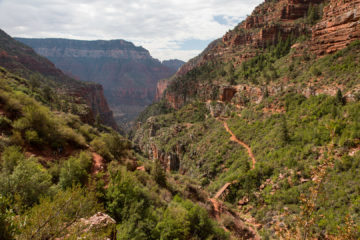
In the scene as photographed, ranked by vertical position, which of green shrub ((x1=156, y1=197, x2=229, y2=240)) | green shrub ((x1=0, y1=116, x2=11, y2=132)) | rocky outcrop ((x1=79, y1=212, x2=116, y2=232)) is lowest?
green shrub ((x1=156, y1=197, x2=229, y2=240))

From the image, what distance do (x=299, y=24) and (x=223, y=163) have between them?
51.5 m

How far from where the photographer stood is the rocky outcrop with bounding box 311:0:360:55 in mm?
29486

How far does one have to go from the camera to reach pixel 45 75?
8669 centimetres

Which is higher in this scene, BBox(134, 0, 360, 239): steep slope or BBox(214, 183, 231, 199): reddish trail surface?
BBox(134, 0, 360, 239): steep slope

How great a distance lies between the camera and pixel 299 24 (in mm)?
55250

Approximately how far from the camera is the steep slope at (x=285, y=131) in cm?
1575

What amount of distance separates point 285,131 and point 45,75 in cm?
10303

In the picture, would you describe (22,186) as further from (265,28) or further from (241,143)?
→ (265,28)

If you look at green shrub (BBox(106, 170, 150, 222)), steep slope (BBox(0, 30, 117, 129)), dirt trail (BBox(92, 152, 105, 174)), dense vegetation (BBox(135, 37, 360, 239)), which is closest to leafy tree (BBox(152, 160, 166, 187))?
dirt trail (BBox(92, 152, 105, 174))

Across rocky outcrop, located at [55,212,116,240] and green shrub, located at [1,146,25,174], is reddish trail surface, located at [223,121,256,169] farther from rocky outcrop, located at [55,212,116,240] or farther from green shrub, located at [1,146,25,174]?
green shrub, located at [1,146,25,174]

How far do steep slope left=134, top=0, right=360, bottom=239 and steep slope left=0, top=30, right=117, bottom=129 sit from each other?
3412cm

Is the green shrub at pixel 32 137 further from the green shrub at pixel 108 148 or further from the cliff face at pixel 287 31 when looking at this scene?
the cliff face at pixel 287 31

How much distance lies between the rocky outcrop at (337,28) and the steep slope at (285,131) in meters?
0.16

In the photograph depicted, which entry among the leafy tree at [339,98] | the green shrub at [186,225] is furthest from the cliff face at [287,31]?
the green shrub at [186,225]
